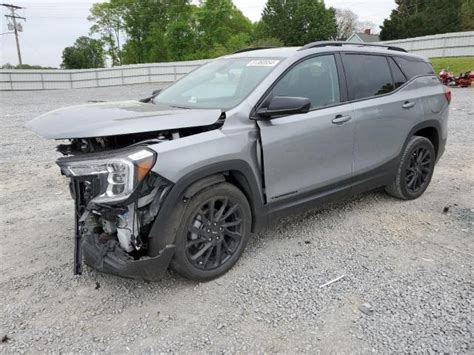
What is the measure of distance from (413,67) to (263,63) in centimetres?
221

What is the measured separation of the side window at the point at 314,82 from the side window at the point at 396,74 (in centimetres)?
102

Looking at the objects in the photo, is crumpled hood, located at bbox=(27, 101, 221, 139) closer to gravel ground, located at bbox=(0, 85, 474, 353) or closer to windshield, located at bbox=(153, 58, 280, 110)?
windshield, located at bbox=(153, 58, 280, 110)

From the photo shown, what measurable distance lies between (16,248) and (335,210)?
3448 mm

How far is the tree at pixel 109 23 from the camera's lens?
188ft

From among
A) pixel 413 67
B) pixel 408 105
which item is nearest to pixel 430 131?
pixel 408 105

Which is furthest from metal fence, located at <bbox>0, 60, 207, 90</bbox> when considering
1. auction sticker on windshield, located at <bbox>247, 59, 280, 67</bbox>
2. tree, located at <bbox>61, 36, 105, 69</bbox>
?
tree, located at <bbox>61, 36, 105, 69</bbox>

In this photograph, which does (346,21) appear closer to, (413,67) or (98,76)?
(98,76)

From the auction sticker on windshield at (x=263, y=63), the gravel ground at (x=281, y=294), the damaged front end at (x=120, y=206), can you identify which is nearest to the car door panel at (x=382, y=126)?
the gravel ground at (x=281, y=294)

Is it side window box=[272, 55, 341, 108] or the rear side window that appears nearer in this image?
side window box=[272, 55, 341, 108]

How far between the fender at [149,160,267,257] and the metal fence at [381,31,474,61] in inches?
1004

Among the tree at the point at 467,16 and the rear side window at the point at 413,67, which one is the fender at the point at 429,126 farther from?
the tree at the point at 467,16

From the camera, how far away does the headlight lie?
2643 millimetres

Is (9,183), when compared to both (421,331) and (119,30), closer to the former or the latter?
(421,331)

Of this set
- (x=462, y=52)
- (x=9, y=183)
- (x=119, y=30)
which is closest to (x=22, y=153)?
(x=9, y=183)
